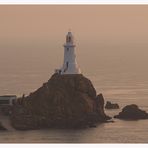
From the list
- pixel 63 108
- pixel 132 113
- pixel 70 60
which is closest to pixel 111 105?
pixel 70 60

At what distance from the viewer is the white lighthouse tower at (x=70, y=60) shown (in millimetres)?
27391

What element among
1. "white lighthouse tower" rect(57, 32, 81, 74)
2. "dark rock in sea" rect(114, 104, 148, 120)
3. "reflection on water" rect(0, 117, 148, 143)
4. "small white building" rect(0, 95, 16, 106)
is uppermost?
"white lighthouse tower" rect(57, 32, 81, 74)

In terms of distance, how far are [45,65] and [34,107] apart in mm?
23630

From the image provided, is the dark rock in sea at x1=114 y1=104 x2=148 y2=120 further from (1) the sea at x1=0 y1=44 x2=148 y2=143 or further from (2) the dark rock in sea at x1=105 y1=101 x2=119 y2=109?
(2) the dark rock in sea at x1=105 y1=101 x2=119 y2=109

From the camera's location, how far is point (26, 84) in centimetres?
3597

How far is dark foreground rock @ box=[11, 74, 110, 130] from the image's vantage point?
25.2 meters

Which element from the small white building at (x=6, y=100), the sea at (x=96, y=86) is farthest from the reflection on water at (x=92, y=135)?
the small white building at (x=6, y=100)

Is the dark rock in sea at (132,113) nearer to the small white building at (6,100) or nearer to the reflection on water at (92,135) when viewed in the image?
the reflection on water at (92,135)

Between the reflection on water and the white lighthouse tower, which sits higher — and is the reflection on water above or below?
below

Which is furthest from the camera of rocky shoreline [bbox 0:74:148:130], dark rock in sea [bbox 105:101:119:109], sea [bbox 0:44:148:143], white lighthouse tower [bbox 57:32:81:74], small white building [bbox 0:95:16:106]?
dark rock in sea [bbox 105:101:119:109]

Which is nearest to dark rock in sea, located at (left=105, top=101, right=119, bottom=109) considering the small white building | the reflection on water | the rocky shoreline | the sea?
the sea

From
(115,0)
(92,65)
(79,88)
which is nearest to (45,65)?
(92,65)

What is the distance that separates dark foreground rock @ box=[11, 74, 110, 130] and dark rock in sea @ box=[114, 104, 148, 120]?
1.88ft

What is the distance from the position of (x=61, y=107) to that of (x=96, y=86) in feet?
30.9
